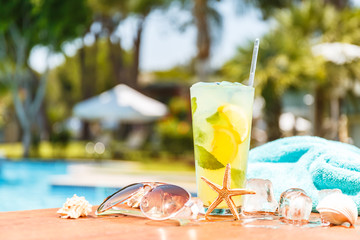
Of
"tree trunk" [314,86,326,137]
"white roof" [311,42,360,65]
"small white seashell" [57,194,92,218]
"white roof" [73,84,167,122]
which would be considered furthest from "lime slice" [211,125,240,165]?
"white roof" [73,84,167,122]

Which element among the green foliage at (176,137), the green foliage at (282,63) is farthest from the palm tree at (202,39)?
the green foliage at (176,137)

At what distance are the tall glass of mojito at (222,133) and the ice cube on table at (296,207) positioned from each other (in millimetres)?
127

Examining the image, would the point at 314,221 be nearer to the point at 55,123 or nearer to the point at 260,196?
the point at 260,196

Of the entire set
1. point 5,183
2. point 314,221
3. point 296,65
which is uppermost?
point 296,65

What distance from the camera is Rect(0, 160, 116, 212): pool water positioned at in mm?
6887

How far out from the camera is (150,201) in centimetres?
113

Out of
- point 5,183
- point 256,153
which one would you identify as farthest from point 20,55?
point 256,153

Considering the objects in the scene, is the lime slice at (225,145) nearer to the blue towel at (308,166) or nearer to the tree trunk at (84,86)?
the blue towel at (308,166)

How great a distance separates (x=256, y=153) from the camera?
5.57ft

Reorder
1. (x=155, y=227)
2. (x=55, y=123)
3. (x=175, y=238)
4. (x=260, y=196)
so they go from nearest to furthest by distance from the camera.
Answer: (x=175, y=238) < (x=155, y=227) < (x=260, y=196) < (x=55, y=123)

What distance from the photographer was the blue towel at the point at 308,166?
Answer: 1348mm

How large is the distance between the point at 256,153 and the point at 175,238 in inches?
32.6

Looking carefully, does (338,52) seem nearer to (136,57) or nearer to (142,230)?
(142,230)

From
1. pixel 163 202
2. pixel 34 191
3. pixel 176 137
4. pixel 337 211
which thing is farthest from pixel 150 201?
pixel 176 137
